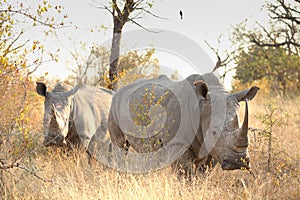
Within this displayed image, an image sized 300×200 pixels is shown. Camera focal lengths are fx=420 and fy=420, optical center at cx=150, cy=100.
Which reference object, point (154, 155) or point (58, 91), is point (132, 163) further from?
point (58, 91)

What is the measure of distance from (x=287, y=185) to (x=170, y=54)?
368cm

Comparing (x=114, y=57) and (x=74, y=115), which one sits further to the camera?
(x=114, y=57)

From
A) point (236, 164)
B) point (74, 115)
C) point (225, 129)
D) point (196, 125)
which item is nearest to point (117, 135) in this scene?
point (74, 115)

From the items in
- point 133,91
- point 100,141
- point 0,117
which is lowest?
point 100,141

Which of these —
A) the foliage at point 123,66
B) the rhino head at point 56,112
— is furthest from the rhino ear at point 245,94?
the foliage at point 123,66

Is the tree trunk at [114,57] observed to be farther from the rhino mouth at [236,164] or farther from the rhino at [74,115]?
the rhino mouth at [236,164]

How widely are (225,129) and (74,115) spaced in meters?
3.28

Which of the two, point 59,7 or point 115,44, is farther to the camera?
point 115,44

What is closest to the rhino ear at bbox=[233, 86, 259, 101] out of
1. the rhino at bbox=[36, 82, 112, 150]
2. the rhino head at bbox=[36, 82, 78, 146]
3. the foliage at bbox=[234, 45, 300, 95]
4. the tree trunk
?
the rhino at bbox=[36, 82, 112, 150]

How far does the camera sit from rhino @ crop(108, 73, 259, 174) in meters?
4.12

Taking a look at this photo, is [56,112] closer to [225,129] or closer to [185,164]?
[185,164]

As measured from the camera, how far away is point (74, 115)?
22.4ft

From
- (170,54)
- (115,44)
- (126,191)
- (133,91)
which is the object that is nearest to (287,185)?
(126,191)

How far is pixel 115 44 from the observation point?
9594 millimetres
